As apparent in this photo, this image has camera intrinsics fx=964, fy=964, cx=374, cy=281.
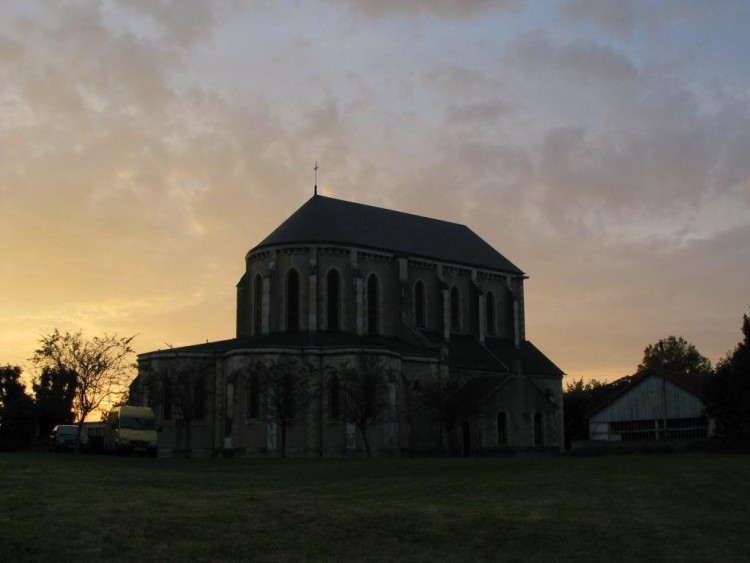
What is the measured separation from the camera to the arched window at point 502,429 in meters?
67.4

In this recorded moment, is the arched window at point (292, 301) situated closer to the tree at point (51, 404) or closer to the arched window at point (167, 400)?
the arched window at point (167, 400)

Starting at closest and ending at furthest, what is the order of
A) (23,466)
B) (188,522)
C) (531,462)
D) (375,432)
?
1. (188,522)
2. (23,466)
3. (531,462)
4. (375,432)

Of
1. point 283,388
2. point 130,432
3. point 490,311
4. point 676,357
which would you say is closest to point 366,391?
point 283,388

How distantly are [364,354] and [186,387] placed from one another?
11.6 m

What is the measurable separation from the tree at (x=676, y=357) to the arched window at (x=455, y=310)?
170 ft

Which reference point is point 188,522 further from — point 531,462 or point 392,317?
point 392,317

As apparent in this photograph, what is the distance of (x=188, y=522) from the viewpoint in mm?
18359

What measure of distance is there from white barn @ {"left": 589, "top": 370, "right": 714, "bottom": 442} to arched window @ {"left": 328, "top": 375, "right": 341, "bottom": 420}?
23.7 meters

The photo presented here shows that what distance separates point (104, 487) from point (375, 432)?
124 ft

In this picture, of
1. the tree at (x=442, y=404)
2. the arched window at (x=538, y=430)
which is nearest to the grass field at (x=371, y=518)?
the tree at (x=442, y=404)

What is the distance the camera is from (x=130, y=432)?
2126 inches

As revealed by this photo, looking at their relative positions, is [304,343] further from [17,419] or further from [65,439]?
[17,419]

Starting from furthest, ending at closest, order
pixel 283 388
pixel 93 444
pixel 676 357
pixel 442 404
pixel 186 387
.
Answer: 1. pixel 676 357
2. pixel 442 404
3. pixel 186 387
4. pixel 283 388
5. pixel 93 444

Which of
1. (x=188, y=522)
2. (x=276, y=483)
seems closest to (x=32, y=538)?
(x=188, y=522)
